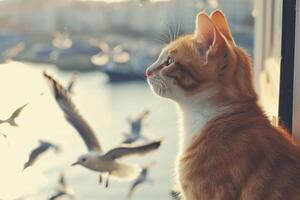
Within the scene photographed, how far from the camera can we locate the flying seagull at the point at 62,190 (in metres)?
1.67

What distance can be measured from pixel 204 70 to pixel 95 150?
48 cm

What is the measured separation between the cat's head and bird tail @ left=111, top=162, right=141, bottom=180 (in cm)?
37

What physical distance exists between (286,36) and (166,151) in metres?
0.47

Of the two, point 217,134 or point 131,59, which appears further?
point 131,59

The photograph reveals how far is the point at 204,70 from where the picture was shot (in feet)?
4.37

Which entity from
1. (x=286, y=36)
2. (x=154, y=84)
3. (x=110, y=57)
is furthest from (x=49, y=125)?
(x=286, y=36)

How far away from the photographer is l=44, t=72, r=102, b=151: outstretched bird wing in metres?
1.63

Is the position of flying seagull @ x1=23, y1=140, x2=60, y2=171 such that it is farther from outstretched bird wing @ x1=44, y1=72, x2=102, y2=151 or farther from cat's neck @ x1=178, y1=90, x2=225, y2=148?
cat's neck @ x1=178, y1=90, x2=225, y2=148

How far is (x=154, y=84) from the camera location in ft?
4.50

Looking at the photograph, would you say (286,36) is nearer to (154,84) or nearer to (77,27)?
(154,84)

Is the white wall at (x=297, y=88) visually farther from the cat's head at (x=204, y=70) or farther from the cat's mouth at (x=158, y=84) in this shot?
the cat's mouth at (x=158, y=84)

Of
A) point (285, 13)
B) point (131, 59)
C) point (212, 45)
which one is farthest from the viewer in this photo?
point (131, 59)

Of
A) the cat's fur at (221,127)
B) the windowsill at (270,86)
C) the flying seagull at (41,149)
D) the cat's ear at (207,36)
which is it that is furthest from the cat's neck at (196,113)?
the flying seagull at (41,149)

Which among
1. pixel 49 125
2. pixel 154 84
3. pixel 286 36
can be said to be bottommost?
pixel 49 125
